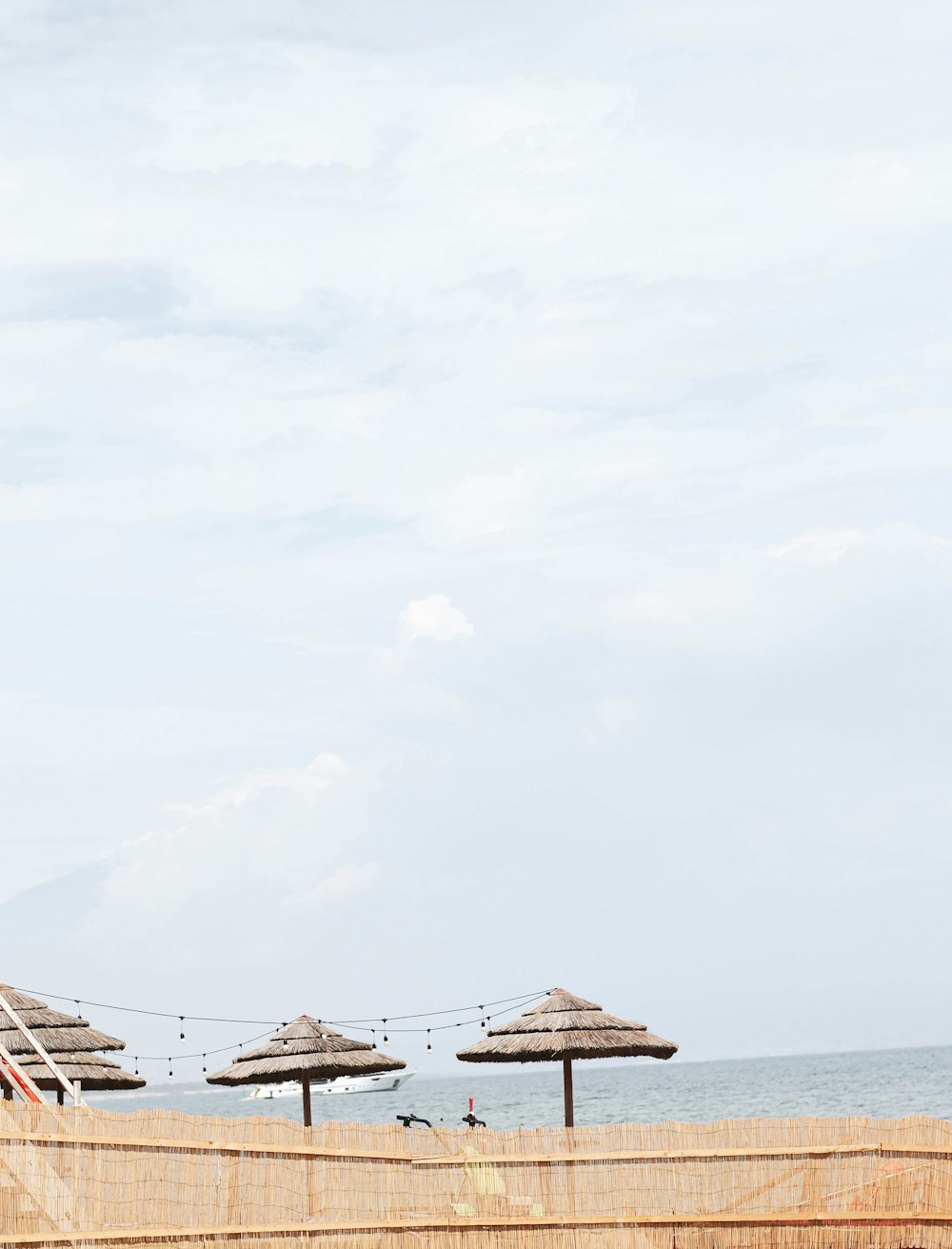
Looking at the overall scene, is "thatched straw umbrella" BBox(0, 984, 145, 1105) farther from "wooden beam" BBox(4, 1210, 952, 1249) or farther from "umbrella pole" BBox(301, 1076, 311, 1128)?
"wooden beam" BBox(4, 1210, 952, 1249)

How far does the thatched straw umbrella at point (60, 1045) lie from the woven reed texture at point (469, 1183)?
33.2 feet

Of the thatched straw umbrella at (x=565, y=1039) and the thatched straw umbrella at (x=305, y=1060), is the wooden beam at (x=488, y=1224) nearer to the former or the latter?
the thatched straw umbrella at (x=565, y=1039)

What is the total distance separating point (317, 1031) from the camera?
22.5m

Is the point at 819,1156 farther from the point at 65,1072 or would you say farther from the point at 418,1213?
the point at 65,1072

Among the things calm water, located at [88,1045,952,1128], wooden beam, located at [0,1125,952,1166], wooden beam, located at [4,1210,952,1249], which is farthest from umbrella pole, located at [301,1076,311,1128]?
calm water, located at [88,1045,952,1128]

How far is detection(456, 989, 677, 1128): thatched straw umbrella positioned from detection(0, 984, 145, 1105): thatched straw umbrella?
5526mm

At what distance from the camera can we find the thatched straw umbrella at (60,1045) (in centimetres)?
2183

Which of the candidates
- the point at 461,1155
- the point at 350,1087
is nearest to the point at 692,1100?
the point at 350,1087

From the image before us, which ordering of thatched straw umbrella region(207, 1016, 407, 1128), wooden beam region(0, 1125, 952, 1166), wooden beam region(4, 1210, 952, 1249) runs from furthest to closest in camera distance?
1. thatched straw umbrella region(207, 1016, 407, 1128)
2. wooden beam region(0, 1125, 952, 1166)
3. wooden beam region(4, 1210, 952, 1249)

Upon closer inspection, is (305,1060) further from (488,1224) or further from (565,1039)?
(488,1224)

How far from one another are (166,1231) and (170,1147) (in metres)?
0.67

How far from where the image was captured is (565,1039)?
786 inches

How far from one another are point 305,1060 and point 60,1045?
3336mm

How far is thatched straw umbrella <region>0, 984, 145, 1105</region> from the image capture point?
21.8 m
